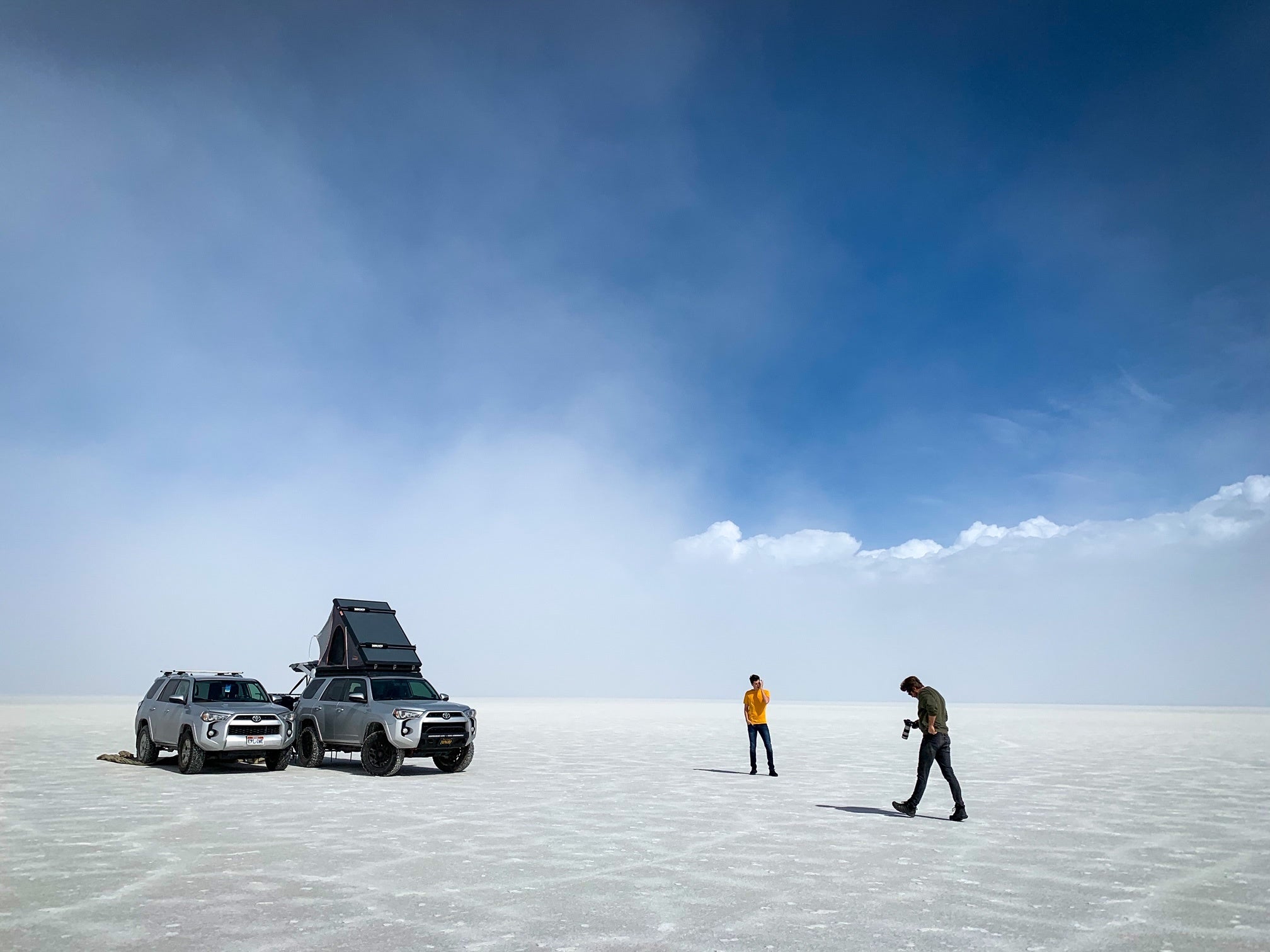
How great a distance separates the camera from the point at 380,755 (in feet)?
62.8

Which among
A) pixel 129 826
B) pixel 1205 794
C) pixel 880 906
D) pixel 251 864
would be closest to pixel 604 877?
pixel 880 906

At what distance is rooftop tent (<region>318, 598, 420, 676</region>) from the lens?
23.1 m

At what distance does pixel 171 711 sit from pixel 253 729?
225cm

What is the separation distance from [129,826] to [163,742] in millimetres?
8346

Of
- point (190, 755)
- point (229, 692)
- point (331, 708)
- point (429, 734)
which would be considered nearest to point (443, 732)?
point (429, 734)

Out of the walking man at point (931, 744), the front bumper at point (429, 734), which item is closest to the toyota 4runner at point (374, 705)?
the front bumper at point (429, 734)

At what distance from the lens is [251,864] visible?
9.78 metres

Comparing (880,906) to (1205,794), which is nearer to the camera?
(880,906)

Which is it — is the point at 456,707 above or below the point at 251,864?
above

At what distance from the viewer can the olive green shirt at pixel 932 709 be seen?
12898 millimetres

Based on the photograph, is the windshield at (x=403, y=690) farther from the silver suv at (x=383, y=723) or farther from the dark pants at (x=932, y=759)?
the dark pants at (x=932, y=759)

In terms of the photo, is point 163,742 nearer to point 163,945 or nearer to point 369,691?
point 369,691

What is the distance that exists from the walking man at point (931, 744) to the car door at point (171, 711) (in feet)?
46.7

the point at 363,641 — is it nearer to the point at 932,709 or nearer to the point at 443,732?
the point at 443,732
